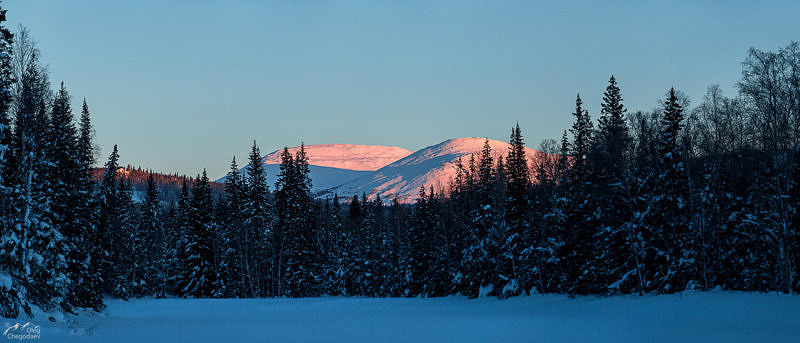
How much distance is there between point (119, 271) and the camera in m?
48.5

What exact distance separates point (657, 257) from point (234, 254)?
40.2 metres

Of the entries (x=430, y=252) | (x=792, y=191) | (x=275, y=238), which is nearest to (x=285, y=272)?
(x=275, y=238)

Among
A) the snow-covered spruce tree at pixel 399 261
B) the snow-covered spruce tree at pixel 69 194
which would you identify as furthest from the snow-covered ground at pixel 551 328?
the snow-covered spruce tree at pixel 399 261

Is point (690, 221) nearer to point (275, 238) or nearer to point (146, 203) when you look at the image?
point (275, 238)

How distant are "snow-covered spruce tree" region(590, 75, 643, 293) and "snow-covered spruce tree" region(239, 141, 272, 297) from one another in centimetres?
3192

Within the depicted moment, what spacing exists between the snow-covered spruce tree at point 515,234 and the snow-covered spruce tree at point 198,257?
84.7 feet

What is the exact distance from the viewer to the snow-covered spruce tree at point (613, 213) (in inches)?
1433

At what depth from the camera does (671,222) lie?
Answer: 1357 inches

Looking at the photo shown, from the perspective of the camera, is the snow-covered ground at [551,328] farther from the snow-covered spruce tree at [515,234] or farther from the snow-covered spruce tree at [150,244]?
the snow-covered spruce tree at [150,244]

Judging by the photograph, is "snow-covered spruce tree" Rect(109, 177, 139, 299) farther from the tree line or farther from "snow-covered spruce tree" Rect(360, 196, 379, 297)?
"snow-covered spruce tree" Rect(360, 196, 379, 297)

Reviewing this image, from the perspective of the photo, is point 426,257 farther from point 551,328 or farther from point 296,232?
point 551,328

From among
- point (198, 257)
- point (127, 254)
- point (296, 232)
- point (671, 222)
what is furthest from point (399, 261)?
point (671, 222)

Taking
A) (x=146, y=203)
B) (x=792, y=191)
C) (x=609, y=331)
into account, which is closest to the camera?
(x=609, y=331)

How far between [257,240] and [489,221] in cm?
2302
